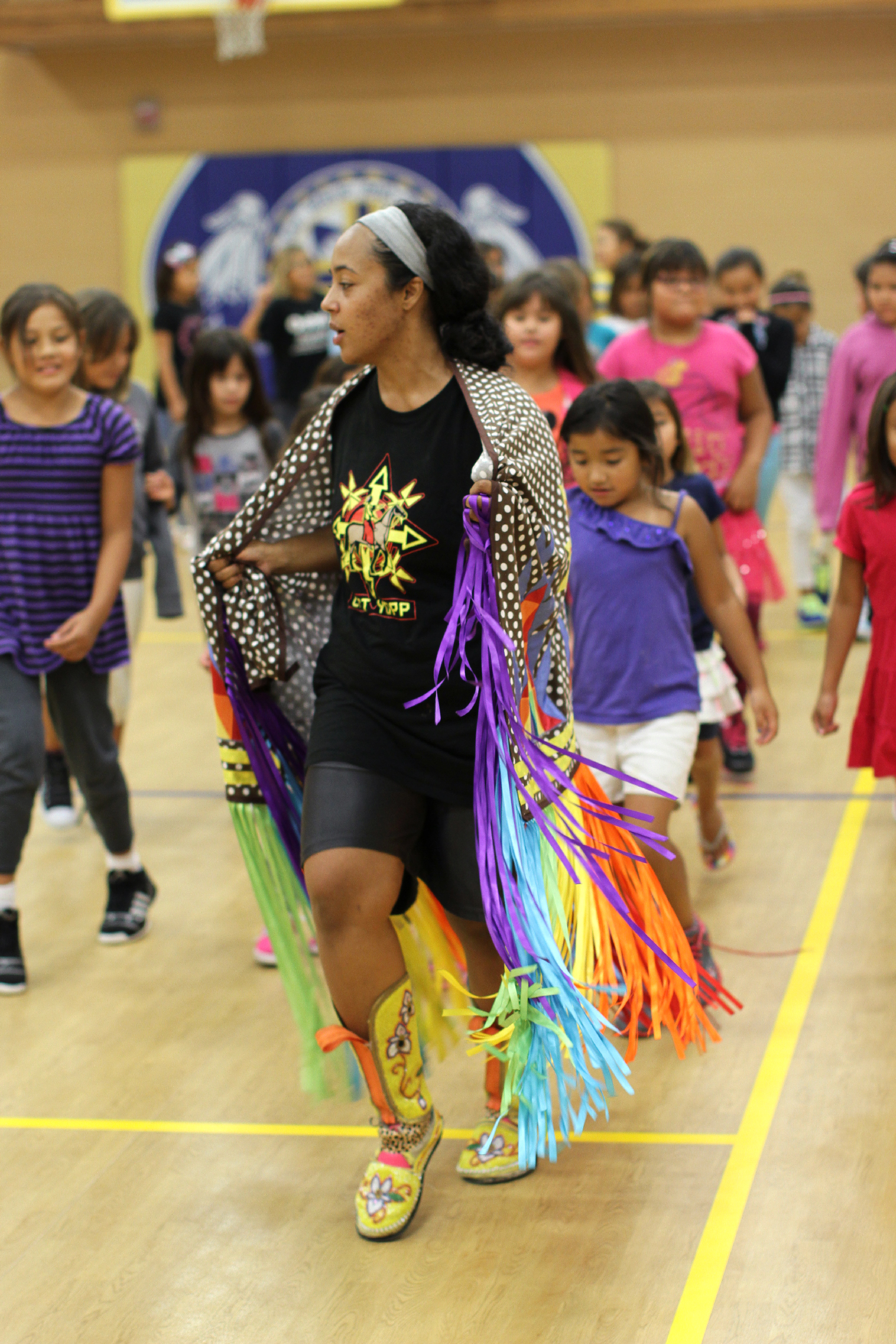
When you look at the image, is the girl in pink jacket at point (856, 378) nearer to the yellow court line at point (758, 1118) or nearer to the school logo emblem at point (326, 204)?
the yellow court line at point (758, 1118)

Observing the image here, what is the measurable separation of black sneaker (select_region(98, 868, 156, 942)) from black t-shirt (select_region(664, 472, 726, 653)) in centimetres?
154

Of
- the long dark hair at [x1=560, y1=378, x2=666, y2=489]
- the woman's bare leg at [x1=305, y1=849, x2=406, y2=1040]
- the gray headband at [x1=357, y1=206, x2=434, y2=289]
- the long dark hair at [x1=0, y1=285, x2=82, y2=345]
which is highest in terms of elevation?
the gray headband at [x1=357, y1=206, x2=434, y2=289]

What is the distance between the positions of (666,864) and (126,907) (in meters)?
1.52

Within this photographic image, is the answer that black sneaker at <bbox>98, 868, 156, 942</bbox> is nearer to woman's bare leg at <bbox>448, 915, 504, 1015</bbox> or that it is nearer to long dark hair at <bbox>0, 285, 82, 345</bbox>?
long dark hair at <bbox>0, 285, 82, 345</bbox>

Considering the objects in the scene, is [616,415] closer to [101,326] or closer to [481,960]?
[481,960]

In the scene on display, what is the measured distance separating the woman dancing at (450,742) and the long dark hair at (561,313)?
172cm

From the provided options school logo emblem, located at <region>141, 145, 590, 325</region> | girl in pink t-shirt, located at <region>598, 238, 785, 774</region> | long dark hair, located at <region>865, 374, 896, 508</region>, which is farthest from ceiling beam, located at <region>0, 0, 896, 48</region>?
long dark hair, located at <region>865, 374, 896, 508</region>

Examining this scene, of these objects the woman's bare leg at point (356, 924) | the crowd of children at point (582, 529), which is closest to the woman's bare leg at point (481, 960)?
the woman's bare leg at point (356, 924)

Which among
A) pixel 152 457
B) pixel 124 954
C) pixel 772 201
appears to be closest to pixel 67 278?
pixel 772 201

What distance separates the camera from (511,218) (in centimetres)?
1311

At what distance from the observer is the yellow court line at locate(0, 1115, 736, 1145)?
9.27 ft

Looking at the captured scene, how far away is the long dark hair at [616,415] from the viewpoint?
3.20 metres

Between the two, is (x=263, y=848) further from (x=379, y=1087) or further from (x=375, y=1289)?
(x=375, y=1289)

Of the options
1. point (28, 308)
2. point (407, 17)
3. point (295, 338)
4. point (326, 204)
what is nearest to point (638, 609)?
point (28, 308)
